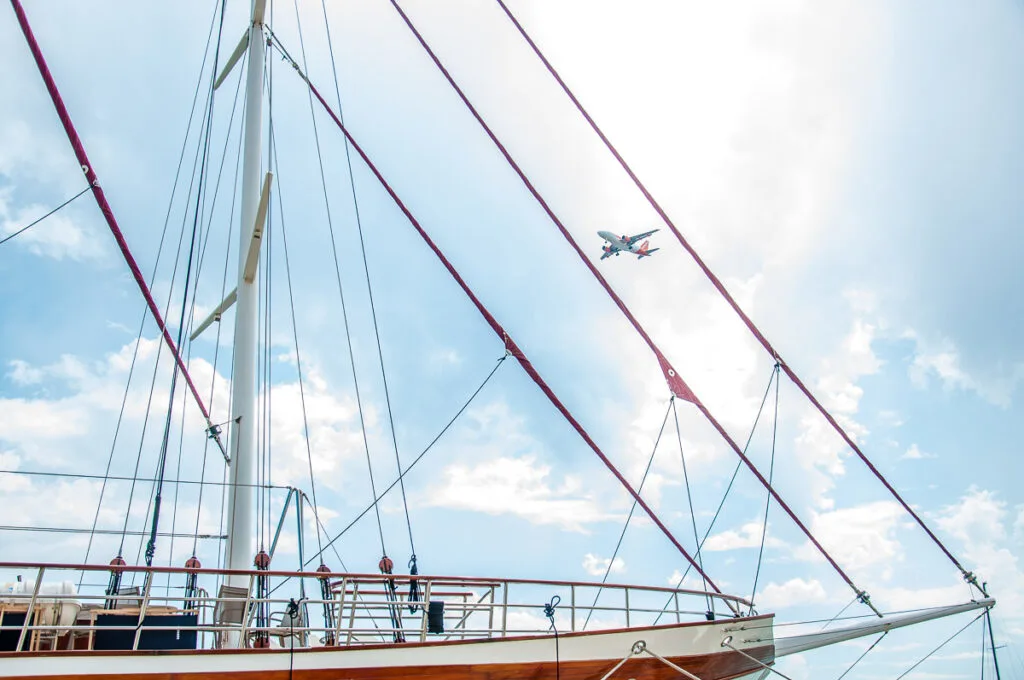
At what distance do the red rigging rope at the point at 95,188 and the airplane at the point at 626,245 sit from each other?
43746 mm

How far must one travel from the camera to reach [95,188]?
41.8 feet

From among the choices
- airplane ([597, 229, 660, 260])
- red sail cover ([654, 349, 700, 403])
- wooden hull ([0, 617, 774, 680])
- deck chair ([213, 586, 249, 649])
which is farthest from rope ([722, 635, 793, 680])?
airplane ([597, 229, 660, 260])

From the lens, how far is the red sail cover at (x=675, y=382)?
12688mm

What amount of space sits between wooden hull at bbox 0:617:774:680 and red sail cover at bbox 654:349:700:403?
364 centimetres

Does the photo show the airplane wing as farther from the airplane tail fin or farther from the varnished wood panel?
the varnished wood panel

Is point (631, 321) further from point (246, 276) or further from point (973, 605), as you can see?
point (973, 605)

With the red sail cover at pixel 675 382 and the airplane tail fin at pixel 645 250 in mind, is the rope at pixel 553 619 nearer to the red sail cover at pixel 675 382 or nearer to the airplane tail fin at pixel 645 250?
the red sail cover at pixel 675 382

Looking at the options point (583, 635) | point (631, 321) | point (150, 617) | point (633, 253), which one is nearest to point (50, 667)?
point (150, 617)

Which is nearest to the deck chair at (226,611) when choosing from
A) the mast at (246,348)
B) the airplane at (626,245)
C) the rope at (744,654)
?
the mast at (246,348)

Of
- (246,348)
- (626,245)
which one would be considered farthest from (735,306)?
(626,245)

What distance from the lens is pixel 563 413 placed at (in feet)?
39.1

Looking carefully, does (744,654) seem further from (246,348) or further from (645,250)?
(645,250)

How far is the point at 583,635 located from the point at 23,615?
691 centimetres

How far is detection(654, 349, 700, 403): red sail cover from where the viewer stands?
1269 centimetres
